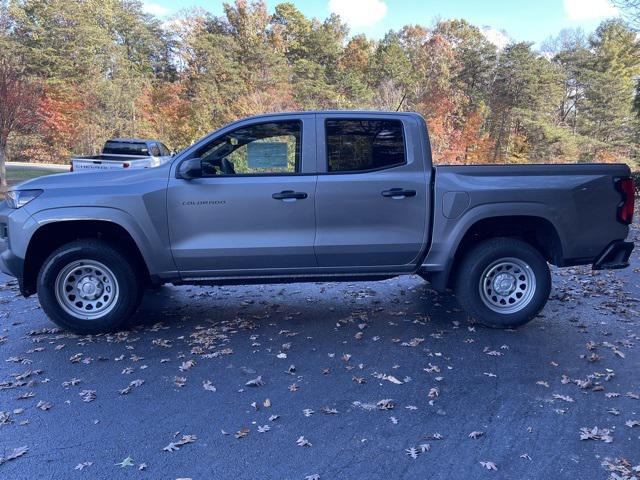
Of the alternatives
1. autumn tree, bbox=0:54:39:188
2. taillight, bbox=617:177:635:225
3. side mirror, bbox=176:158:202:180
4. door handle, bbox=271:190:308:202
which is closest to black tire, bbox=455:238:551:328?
taillight, bbox=617:177:635:225

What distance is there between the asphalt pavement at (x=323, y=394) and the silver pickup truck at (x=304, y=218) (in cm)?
54

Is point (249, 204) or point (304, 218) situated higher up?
point (249, 204)

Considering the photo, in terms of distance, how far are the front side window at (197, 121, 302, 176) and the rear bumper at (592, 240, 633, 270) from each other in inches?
123

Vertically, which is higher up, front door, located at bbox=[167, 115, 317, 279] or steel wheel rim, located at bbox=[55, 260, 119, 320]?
front door, located at bbox=[167, 115, 317, 279]

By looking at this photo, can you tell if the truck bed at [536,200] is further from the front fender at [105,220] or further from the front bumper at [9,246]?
the front bumper at [9,246]

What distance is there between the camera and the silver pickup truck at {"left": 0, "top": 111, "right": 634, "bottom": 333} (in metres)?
4.82

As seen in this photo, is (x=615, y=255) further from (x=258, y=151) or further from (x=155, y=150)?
(x=155, y=150)

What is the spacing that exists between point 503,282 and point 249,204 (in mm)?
2628

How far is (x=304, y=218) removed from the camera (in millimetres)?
4895

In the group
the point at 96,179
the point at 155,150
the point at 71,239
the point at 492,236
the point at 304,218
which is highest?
the point at 155,150

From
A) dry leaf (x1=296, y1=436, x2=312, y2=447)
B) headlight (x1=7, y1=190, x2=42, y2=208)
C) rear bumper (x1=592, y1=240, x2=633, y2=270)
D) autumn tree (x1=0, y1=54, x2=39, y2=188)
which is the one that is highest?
autumn tree (x1=0, y1=54, x2=39, y2=188)

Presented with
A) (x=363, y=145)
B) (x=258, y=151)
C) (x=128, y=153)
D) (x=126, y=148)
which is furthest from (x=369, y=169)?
(x=126, y=148)

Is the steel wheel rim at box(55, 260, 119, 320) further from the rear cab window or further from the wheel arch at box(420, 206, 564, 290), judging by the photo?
the rear cab window

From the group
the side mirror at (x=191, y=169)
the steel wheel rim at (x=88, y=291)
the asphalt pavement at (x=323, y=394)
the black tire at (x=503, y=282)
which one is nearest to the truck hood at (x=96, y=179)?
the side mirror at (x=191, y=169)
